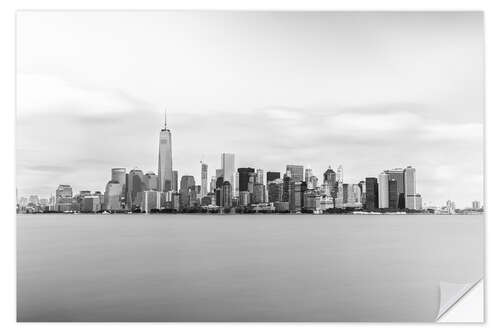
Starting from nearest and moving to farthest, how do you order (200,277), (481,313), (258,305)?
1. (481,313)
2. (258,305)
3. (200,277)

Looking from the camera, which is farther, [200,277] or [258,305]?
[200,277]

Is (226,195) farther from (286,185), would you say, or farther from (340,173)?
(340,173)

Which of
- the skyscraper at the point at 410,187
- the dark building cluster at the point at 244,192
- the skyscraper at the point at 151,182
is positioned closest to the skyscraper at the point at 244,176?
the dark building cluster at the point at 244,192

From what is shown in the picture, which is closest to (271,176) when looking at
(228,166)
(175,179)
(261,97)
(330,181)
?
(228,166)
